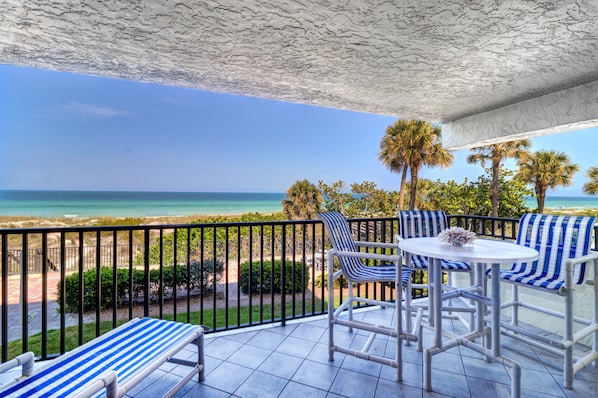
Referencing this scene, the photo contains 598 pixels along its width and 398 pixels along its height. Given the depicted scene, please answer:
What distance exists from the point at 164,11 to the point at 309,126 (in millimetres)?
27648

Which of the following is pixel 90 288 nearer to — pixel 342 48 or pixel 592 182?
pixel 342 48

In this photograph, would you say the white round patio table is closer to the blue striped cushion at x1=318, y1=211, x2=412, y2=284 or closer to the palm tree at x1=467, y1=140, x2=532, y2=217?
the blue striped cushion at x1=318, y1=211, x2=412, y2=284

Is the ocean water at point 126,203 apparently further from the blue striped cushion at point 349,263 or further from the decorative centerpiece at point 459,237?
Result: the decorative centerpiece at point 459,237

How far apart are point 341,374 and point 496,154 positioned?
1326 centimetres

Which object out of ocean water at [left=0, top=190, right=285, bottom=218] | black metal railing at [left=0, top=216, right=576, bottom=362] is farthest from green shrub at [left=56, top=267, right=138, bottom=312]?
ocean water at [left=0, top=190, right=285, bottom=218]

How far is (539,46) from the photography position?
6.44 ft

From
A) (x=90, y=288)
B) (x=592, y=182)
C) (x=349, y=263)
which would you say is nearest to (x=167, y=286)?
(x=90, y=288)

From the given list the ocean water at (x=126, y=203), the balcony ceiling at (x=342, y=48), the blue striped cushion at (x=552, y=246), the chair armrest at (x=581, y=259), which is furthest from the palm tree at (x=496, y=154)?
the ocean water at (x=126, y=203)

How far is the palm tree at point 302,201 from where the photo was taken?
1443 cm

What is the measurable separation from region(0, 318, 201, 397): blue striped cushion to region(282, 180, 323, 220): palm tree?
12.5 meters

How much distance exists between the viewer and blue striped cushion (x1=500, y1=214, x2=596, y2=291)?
7.29 feet

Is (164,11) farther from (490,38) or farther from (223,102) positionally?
(223,102)

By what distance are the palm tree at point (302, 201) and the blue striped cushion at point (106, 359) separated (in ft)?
41.0

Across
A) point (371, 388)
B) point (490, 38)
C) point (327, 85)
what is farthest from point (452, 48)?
point (371, 388)
